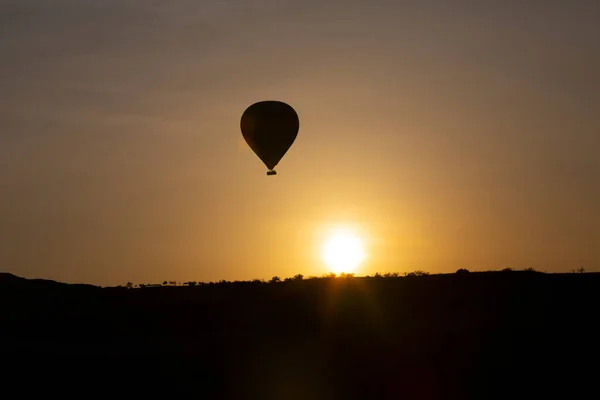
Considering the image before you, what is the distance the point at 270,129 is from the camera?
151ft

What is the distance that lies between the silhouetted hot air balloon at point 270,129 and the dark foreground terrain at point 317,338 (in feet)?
20.5

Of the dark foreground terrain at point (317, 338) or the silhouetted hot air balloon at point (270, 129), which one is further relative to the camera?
the silhouetted hot air balloon at point (270, 129)

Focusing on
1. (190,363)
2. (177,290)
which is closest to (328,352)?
(190,363)

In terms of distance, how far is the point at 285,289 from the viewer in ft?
140

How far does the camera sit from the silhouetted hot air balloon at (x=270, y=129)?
45750 mm

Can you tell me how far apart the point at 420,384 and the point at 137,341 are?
10651 mm

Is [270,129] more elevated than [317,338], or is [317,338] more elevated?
[270,129]

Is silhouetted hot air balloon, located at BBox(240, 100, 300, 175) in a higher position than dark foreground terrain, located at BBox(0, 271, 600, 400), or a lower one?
higher

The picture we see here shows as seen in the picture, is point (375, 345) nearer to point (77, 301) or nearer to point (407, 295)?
point (407, 295)

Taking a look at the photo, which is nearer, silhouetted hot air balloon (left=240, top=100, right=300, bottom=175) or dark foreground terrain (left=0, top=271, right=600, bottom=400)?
dark foreground terrain (left=0, top=271, right=600, bottom=400)

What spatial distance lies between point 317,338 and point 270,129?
512 inches

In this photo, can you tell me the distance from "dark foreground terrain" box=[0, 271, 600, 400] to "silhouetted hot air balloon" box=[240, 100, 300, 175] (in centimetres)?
626

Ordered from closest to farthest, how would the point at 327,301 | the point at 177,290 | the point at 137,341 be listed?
the point at 137,341, the point at 327,301, the point at 177,290

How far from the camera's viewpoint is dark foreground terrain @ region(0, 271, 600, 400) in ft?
106
